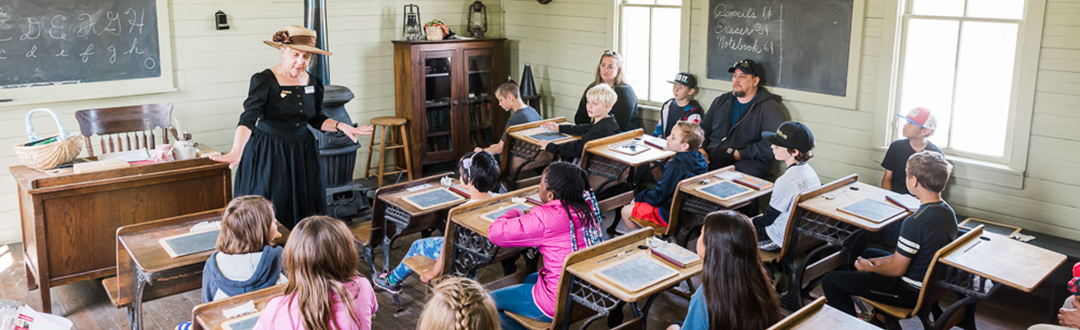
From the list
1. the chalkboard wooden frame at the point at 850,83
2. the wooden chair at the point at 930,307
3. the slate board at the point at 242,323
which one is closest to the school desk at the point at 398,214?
the slate board at the point at 242,323

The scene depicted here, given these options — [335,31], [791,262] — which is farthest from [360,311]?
[335,31]

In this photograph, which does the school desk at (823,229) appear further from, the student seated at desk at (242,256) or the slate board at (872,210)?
the student seated at desk at (242,256)

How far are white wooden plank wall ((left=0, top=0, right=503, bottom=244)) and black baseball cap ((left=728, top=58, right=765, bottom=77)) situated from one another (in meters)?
3.16

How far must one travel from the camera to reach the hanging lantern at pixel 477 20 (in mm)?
7863

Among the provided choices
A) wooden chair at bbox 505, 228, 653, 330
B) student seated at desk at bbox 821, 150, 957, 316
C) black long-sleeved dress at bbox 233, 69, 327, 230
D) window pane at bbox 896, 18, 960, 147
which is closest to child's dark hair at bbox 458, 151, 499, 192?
wooden chair at bbox 505, 228, 653, 330

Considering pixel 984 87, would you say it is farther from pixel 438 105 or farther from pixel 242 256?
pixel 438 105

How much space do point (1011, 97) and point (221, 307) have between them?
4.53m

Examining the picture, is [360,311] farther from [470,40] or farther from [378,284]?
[470,40]

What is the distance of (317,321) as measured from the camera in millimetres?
2475

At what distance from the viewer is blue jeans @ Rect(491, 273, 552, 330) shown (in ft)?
11.1

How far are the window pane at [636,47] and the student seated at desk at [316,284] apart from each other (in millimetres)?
4656

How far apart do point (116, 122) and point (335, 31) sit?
2.32 m

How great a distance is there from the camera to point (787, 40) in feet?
18.9

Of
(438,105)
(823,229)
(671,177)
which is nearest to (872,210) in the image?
(823,229)
